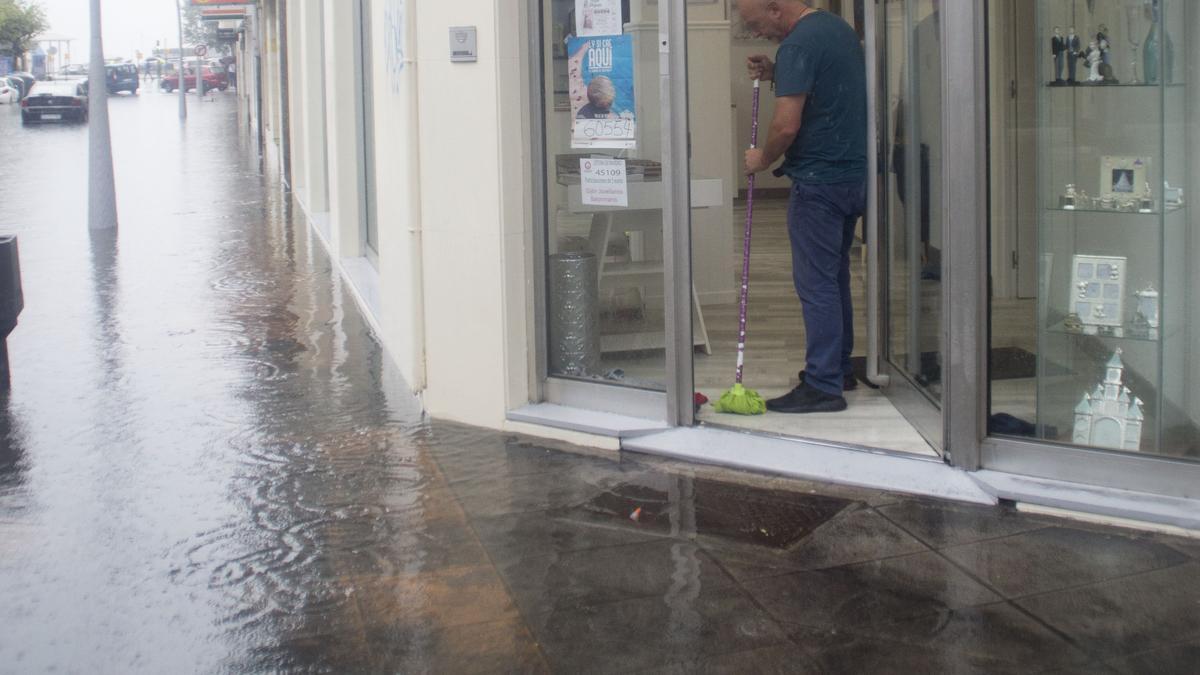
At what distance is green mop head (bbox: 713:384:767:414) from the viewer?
20.9ft

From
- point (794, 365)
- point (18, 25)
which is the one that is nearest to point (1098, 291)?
point (794, 365)

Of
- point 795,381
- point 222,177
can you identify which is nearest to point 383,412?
point 795,381

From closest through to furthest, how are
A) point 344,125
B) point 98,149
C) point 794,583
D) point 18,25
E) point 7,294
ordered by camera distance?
point 794,583
point 7,294
point 344,125
point 98,149
point 18,25

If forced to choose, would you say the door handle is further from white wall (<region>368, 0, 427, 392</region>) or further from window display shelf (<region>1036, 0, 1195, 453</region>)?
white wall (<region>368, 0, 427, 392</region>)

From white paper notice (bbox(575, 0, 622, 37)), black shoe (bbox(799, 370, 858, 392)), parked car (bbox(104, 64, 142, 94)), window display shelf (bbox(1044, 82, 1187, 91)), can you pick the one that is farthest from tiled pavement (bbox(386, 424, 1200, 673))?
parked car (bbox(104, 64, 142, 94))

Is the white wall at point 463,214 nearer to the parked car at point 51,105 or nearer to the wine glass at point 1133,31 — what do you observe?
the wine glass at point 1133,31

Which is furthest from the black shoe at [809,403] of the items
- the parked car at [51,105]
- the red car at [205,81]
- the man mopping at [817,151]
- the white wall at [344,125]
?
the red car at [205,81]

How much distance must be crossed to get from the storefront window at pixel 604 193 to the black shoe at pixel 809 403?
58cm

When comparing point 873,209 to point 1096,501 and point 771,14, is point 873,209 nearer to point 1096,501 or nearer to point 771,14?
point 771,14

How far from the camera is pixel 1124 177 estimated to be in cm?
521

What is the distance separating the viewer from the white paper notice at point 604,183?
21.0 ft

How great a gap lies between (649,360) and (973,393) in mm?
1570

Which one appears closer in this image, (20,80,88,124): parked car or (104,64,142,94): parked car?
(20,80,88,124): parked car

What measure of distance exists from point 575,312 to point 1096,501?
8.47ft
